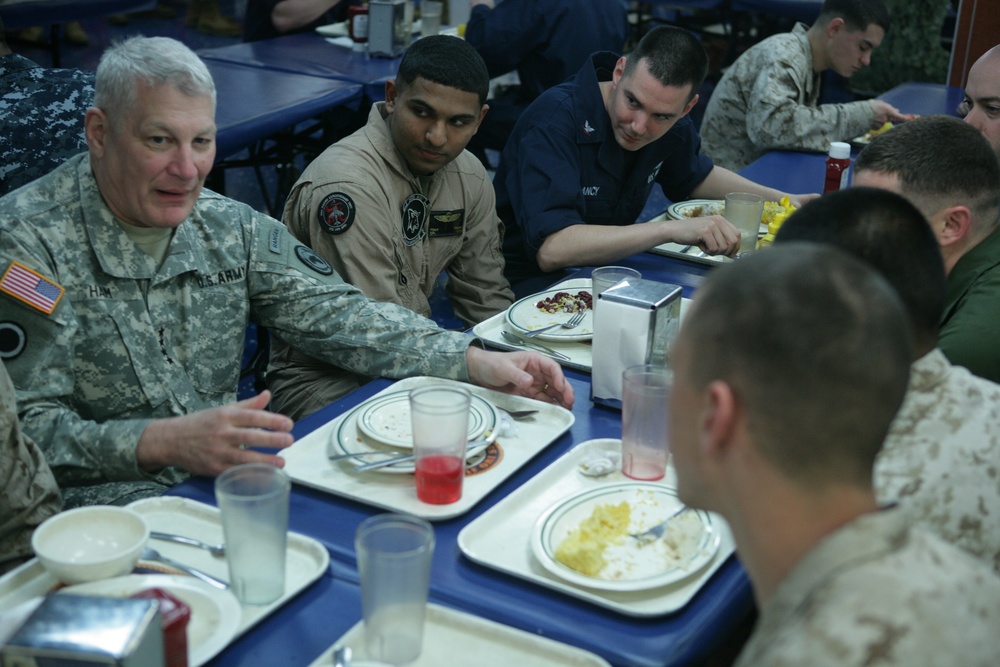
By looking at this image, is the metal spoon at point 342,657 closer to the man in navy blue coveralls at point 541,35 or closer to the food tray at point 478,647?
the food tray at point 478,647

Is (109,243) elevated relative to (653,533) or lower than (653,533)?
elevated

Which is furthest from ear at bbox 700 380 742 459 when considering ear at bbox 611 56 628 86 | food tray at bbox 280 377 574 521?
ear at bbox 611 56 628 86

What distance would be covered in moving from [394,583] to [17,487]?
2.41 feet

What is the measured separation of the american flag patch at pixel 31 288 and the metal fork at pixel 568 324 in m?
0.96

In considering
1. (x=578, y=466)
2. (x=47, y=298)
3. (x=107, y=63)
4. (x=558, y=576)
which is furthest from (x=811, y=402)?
Result: (x=107, y=63)

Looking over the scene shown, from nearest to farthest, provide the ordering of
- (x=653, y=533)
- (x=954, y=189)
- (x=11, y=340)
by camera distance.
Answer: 1. (x=653, y=533)
2. (x=11, y=340)
3. (x=954, y=189)

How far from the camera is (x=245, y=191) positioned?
6000 mm

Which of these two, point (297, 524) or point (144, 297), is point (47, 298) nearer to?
point (144, 297)

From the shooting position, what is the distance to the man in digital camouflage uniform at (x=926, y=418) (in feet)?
4.70

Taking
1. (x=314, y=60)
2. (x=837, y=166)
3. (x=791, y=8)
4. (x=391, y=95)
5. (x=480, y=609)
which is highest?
(x=791, y=8)

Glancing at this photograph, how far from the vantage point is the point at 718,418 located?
1.02m

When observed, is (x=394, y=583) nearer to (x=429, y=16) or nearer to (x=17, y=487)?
(x=17, y=487)

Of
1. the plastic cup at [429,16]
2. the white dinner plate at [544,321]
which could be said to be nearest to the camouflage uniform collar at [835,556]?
the white dinner plate at [544,321]

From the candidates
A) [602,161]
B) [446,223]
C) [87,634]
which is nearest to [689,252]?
[602,161]
